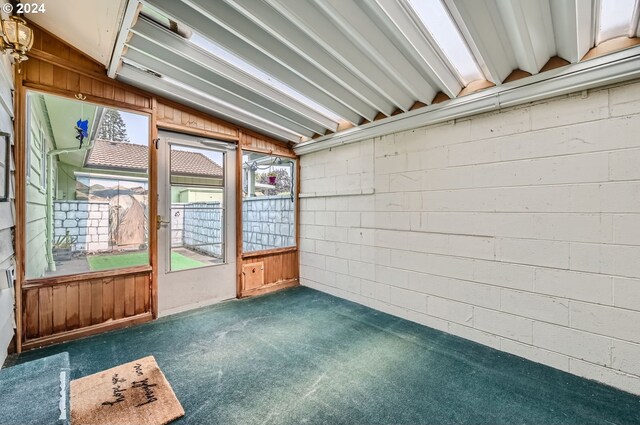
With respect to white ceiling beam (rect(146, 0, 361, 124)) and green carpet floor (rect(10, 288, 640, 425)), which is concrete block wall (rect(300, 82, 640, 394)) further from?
white ceiling beam (rect(146, 0, 361, 124))

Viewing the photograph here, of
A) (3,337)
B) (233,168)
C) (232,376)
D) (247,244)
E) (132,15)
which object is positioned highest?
(132,15)

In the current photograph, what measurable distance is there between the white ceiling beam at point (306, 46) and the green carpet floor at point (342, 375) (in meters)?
2.38

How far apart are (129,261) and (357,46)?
314 centimetres

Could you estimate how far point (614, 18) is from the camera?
1.76 metres

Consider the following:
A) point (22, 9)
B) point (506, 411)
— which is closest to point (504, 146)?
point (506, 411)

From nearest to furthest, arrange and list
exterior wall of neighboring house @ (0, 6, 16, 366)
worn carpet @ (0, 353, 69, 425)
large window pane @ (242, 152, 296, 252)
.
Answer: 1. worn carpet @ (0, 353, 69, 425)
2. exterior wall of neighboring house @ (0, 6, 16, 366)
3. large window pane @ (242, 152, 296, 252)

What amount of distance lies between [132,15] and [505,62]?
2.75 meters

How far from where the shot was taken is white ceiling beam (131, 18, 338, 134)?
2189 millimetres

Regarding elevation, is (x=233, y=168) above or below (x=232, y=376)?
above

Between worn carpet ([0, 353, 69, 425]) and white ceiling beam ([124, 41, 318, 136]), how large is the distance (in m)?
2.31

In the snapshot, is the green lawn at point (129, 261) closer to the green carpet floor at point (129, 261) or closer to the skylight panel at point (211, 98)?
the green carpet floor at point (129, 261)

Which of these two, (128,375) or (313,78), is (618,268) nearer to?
(313,78)

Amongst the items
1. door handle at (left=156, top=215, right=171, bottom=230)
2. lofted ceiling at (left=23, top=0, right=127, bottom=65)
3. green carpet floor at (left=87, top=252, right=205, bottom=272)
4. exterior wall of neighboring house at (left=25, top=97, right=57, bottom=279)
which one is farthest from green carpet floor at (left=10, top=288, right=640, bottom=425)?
lofted ceiling at (left=23, top=0, right=127, bottom=65)

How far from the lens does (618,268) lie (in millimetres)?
1973
